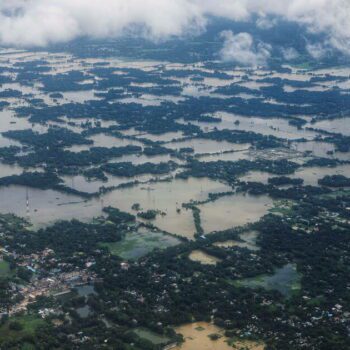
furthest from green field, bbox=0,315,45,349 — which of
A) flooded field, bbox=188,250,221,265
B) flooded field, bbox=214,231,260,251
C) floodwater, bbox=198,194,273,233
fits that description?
floodwater, bbox=198,194,273,233

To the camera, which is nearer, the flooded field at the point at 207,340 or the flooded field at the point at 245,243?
the flooded field at the point at 207,340

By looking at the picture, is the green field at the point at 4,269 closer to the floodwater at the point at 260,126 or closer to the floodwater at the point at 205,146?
the floodwater at the point at 205,146

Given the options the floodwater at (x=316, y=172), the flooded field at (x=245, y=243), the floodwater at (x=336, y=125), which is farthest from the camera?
the floodwater at (x=336, y=125)

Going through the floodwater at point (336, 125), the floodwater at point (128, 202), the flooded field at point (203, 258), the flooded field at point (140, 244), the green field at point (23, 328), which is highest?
the floodwater at point (336, 125)

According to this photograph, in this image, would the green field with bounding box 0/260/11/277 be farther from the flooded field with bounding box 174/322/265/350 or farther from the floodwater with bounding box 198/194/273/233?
the floodwater with bounding box 198/194/273/233

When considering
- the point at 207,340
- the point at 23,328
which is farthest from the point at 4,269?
the point at 207,340

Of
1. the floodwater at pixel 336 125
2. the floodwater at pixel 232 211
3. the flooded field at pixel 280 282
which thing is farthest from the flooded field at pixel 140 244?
the floodwater at pixel 336 125

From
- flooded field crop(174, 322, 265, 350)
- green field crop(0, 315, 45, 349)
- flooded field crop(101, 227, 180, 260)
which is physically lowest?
flooded field crop(174, 322, 265, 350)
